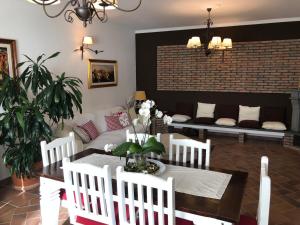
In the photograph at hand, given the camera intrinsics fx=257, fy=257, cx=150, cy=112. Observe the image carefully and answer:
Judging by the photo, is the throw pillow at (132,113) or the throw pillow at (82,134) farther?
the throw pillow at (132,113)

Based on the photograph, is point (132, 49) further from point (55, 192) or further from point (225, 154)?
point (55, 192)

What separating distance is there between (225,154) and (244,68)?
2100mm

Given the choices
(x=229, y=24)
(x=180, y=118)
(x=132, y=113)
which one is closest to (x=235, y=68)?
(x=229, y=24)

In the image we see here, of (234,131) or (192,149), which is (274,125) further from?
(192,149)

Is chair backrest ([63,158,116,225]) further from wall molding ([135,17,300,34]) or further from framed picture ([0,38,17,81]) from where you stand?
wall molding ([135,17,300,34])

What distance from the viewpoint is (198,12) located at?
4.59 metres

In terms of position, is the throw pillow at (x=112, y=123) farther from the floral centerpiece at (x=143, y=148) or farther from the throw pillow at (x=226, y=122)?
the floral centerpiece at (x=143, y=148)

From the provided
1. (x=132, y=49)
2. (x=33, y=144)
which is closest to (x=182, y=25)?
(x=132, y=49)

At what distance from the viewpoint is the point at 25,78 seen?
3.25 m

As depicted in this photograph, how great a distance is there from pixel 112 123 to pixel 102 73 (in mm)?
1187

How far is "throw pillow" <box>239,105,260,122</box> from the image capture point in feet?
18.1

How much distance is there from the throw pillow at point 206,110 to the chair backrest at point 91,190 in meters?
4.48

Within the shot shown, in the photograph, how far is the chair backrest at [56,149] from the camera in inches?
89.9

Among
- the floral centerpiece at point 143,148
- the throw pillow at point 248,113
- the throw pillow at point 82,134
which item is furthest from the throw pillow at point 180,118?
the floral centerpiece at point 143,148
